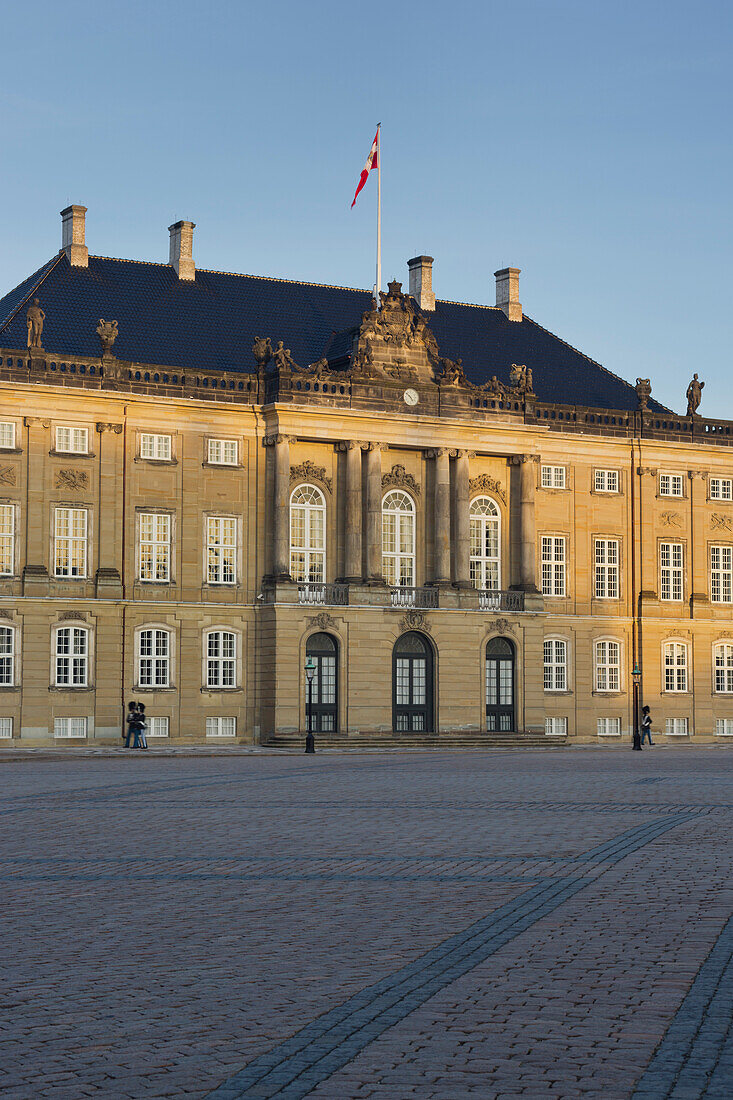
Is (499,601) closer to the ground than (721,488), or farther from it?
closer to the ground

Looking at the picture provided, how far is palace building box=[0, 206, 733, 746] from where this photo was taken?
57.5 m

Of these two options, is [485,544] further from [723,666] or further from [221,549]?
[723,666]

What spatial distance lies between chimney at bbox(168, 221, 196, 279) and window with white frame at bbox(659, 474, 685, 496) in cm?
2243

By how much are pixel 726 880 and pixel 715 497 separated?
2293 inches

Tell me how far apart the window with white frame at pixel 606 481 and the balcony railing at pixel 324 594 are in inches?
559

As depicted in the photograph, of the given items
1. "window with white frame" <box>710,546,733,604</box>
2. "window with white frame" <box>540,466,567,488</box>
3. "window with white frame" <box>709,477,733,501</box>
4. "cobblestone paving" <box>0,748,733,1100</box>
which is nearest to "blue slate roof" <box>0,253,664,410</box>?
"window with white frame" <box>540,466,567,488</box>

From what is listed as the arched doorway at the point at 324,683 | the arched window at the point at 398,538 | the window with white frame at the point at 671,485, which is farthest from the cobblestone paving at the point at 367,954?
the window with white frame at the point at 671,485

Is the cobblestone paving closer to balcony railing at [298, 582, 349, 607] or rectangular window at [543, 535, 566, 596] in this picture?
balcony railing at [298, 582, 349, 607]

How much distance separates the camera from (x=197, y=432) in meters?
60.6

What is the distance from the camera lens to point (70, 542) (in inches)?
2275

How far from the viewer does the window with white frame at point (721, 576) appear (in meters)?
72.0

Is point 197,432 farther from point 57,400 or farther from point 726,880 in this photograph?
point 726,880

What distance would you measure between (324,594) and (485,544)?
8.15 meters

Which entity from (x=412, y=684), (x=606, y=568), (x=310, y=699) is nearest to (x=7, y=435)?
(x=310, y=699)
